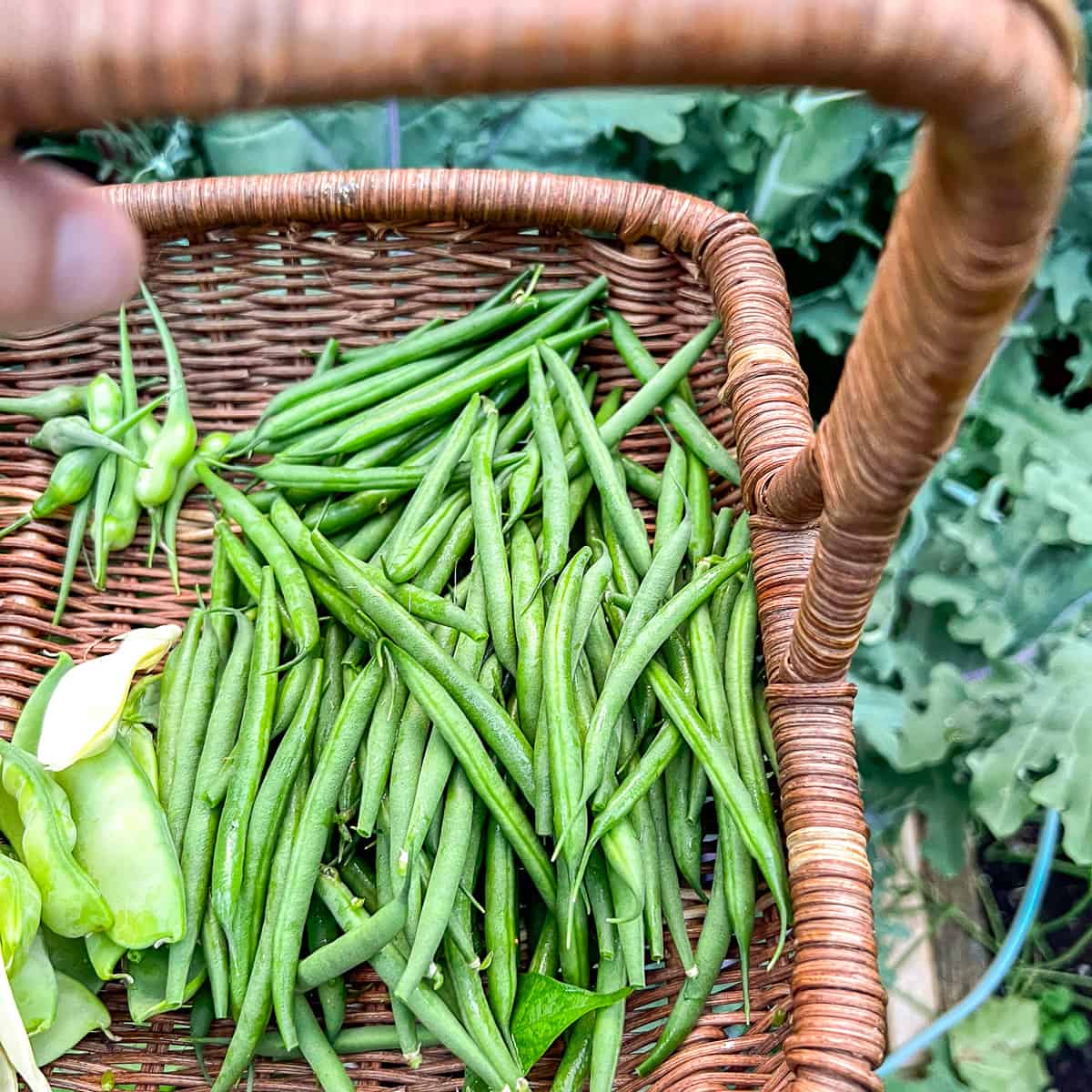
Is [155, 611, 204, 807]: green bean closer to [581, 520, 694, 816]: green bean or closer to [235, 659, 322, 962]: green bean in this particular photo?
[235, 659, 322, 962]: green bean

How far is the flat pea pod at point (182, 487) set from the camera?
1132 millimetres

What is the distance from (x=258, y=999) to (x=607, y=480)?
1.89 ft

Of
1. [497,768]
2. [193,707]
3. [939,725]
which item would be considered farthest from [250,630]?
[939,725]

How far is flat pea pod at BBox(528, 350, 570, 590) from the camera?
0.96m

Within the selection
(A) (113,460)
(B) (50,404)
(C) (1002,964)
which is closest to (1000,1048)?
(C) (1002,964)

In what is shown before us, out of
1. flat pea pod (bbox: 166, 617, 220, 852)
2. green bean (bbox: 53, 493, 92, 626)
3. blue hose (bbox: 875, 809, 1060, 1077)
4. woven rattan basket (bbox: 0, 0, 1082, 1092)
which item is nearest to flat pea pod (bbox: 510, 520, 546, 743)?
woven rattan basket (bbox: 0, 0, 1082, 1092)

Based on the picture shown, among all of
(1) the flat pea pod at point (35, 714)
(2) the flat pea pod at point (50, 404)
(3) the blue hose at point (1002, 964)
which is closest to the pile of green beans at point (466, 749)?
(1) the flat pea pod at point (35, 714)

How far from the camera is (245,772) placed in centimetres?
86

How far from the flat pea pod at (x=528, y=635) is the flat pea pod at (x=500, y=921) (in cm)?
10

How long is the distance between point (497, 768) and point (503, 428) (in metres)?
0.42

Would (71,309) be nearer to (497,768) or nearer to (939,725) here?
(497,768)

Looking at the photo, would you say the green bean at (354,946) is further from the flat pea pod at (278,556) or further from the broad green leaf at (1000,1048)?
the broad green leaf at (1000,1048)

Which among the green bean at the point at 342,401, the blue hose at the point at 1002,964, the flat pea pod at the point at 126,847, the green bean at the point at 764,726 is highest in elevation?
the green bean at the point at 342,401

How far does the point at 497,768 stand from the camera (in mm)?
864
